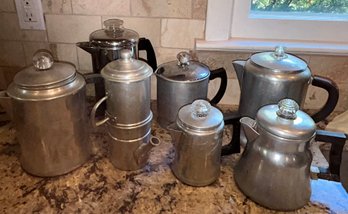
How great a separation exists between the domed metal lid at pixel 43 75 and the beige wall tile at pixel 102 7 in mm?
321

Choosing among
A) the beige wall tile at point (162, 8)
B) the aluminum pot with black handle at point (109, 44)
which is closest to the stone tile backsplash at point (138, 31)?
the beige wall tile at point (162, 8)

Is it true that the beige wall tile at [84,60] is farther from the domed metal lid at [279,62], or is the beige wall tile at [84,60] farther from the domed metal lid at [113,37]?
the domed metal lid at [279,62]

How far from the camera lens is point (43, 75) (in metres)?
0.62

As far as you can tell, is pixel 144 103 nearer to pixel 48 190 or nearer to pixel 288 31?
pixel 48 190

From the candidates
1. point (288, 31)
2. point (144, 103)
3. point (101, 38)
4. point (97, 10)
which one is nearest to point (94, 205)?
point (144, 103)

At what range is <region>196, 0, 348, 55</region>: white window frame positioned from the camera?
0.89m

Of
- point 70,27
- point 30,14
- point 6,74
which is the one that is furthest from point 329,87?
point 6,74

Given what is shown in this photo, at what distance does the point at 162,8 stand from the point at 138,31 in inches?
3.9

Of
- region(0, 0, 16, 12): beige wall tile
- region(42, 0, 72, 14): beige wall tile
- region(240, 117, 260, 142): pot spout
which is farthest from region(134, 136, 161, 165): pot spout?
region(0, 0, 16, 12): beige wall tile

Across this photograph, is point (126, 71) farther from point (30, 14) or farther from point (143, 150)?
point (30, 14)

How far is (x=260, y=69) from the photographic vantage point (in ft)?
2.34

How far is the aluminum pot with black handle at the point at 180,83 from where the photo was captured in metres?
0.77

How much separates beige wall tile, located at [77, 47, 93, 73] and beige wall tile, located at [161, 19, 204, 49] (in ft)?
0.77

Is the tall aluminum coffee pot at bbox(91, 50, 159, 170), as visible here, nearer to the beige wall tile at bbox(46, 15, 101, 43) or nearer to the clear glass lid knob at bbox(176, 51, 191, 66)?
the clear glass lid knob at bbox(176, 51, 191, 66)
